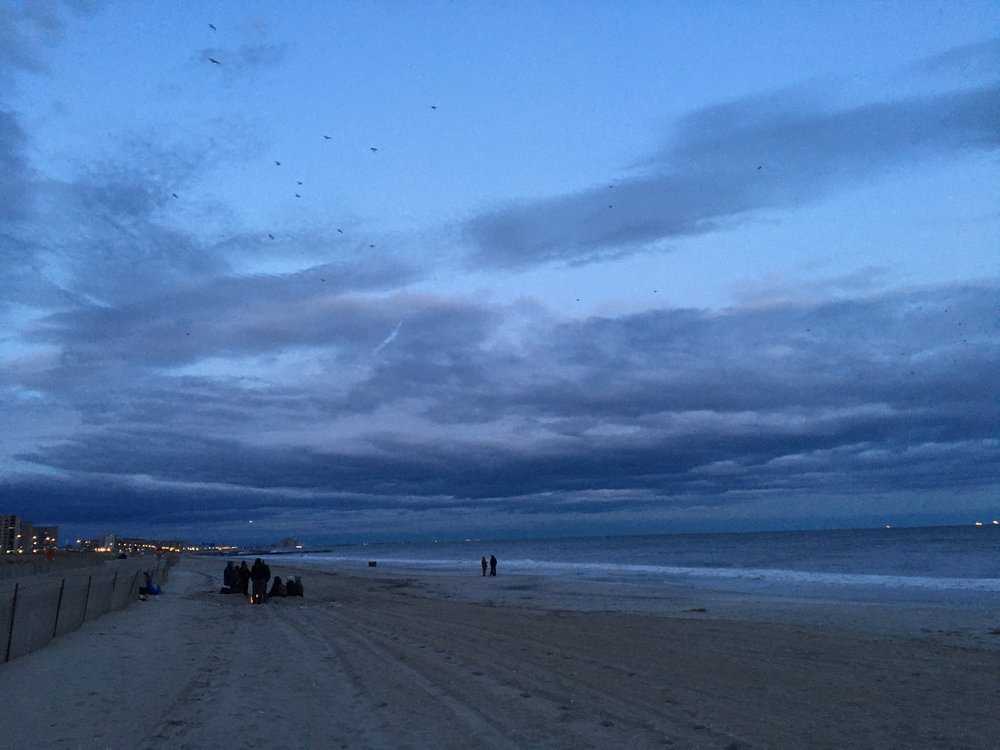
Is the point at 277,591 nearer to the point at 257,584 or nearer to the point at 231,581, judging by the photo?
the point at 257,584

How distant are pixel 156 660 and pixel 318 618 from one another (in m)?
8.86

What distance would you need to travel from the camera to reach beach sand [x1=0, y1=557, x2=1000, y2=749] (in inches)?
312

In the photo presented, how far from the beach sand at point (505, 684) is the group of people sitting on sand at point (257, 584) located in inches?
254

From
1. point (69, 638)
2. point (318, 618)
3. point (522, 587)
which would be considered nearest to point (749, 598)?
point (522, 587)

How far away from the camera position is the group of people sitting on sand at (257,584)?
86.7 feet

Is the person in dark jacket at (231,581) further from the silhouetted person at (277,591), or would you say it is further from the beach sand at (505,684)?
the beach sand at (505,684)

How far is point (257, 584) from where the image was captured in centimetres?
2641

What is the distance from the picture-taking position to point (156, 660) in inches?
484

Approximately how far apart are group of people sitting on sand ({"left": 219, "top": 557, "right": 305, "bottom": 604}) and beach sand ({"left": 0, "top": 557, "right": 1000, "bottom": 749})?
646 centimetres

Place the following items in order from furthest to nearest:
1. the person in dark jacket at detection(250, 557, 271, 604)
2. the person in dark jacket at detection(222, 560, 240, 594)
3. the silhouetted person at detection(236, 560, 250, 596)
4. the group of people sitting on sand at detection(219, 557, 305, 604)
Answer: the person in dark jacket at detection(222, 560, 240, 594), the silhouetted person at detection(236, 560, 250, 596), the group of people sitting on sand at detection(219, 557, 305, 604), the person in dark jacket at detection(250, 557, 271, 604)

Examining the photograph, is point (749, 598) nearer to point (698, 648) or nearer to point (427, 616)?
point (427, 616)

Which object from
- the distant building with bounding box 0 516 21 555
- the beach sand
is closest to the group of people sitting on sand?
the beach sand

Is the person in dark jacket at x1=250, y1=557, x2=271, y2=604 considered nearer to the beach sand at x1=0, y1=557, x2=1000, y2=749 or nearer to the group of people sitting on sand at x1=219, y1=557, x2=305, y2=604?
the group of people sitting on sand at x1=219, y1=557, x2=305, y2=604

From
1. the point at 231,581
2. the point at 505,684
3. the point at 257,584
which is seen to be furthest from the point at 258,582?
the point at 505,684
